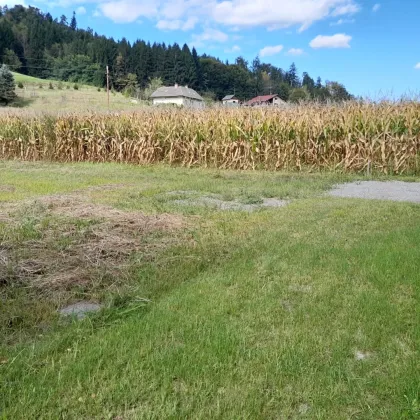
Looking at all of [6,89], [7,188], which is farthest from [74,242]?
[6,89]

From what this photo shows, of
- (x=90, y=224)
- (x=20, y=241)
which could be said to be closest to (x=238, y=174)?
(x=90, y=224)

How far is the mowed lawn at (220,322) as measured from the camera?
2.00 metres

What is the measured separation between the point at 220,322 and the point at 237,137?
32.7ft

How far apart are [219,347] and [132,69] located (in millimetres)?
88004

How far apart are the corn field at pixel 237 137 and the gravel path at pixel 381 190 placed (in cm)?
163

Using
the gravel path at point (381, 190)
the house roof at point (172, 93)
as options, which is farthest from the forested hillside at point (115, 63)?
the gravel path at point (381, 190)

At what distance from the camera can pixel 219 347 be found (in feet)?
7.98

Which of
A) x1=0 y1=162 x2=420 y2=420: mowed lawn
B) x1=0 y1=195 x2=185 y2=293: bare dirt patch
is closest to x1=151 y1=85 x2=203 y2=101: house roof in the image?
x1=0 y1=195 x2=185 y2=293: bare dirt patch

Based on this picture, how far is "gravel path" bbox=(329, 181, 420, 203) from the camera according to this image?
752 cm

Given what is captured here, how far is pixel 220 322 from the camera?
9.02 feet

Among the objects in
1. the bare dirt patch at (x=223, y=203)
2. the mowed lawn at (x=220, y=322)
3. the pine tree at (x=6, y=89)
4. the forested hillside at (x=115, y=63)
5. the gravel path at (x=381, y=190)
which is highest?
the forested hillside at (x=115, y=63)

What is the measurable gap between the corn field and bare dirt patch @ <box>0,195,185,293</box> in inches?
272

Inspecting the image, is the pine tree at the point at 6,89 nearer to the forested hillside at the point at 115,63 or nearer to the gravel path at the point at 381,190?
the forested hillside at the point at 115,63

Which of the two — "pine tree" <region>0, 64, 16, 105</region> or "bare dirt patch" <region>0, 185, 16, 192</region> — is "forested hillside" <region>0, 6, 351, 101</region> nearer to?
"pine tree" <region>0, 64, 16, 105</region>
